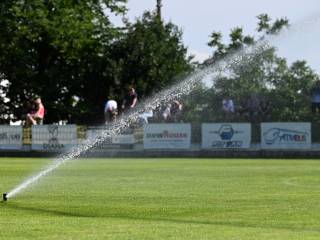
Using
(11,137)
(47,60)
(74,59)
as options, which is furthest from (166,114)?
(47,60)

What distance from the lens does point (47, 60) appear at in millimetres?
70188

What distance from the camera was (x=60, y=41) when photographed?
68.9 m

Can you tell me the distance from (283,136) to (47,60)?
92.0 ft

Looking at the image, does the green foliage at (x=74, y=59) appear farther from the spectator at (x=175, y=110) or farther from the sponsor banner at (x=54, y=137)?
the sponsor banner at (x=54, y=137)

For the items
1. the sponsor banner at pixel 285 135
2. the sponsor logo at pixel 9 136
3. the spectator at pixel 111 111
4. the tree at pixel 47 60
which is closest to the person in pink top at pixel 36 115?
the sponsor logo at pixel 9 136

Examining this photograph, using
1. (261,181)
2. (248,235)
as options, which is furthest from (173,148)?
(248,235)

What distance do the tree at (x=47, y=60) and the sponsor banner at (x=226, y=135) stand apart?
21016mm

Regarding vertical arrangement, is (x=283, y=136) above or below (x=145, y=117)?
below

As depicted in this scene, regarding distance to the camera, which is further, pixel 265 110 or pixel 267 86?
pixel 267 86

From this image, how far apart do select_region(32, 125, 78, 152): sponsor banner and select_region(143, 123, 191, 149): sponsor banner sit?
3281 mm

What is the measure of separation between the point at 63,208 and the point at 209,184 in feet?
21.7

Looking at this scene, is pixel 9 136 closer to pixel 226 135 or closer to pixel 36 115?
pixel 36 115

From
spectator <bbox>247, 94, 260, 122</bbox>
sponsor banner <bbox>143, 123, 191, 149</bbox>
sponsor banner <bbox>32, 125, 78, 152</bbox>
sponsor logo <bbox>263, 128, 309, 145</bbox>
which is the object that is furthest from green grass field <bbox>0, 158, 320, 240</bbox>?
spectator <bbox>247, 94, 260, 122</bbox>

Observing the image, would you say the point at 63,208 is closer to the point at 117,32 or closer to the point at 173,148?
the point at 173,148
